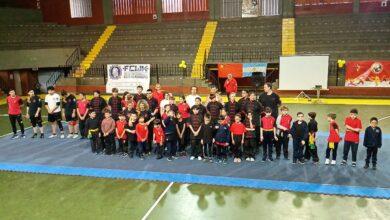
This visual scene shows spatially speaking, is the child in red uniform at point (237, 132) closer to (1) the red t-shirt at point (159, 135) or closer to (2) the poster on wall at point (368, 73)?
(1) the red t-shirt at point (159, 135)

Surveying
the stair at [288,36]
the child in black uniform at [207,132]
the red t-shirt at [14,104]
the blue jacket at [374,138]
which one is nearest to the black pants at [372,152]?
the blue jacket at [374,138]

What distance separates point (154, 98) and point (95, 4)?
19407mm

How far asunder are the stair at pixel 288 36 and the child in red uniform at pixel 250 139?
12.7 meters

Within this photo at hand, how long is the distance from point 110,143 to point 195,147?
2462mm

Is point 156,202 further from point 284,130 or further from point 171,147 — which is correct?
point 284,130

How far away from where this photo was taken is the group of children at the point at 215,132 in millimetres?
7980

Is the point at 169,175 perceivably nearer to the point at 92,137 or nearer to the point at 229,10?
the point at 92,137

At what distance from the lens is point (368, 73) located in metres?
17.1

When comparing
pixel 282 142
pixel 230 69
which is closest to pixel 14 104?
pixel 282 142

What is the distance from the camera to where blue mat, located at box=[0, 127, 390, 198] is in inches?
274

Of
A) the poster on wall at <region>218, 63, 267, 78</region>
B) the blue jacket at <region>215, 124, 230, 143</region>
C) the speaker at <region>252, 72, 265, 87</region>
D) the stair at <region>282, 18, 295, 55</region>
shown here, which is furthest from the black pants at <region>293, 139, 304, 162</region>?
the stair at <region>282, 18, 295, 55</region>

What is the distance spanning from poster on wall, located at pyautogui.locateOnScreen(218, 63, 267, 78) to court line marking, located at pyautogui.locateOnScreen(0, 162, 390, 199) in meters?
12.1

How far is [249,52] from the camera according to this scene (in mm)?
20812

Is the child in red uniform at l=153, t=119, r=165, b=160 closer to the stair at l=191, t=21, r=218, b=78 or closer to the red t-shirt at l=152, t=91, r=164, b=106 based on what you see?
the red t-shirt at l=152, t=91, r=164, b=106
